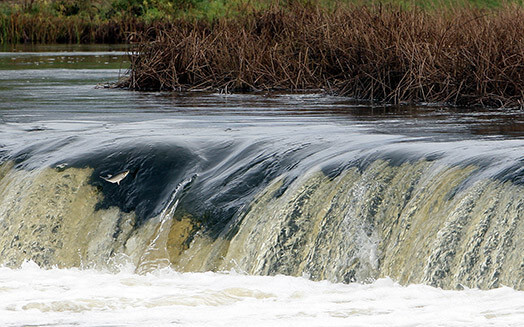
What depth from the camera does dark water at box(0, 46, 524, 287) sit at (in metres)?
→ 6.65

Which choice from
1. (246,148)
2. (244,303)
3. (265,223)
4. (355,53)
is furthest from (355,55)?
(244,303)

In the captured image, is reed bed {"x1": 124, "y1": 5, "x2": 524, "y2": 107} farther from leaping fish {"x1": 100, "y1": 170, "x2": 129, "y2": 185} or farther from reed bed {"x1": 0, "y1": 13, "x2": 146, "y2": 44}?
reed bed {"x1": 0, "y1": 13, "x2": 146, "y2": 44}

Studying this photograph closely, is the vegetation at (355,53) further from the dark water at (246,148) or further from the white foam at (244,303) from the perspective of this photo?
the white foam at (244,303)

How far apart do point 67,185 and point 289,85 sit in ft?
21.8

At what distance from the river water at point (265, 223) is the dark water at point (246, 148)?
2cm

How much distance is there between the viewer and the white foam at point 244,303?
518cm

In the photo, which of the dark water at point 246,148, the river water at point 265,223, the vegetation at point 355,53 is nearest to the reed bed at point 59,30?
the vegetation at point 355,53

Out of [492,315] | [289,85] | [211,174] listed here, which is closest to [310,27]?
[289,85]

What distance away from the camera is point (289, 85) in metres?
14.1

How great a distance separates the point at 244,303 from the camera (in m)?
5.68

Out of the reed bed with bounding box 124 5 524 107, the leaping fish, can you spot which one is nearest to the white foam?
the leaping fish

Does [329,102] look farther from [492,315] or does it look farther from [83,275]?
[492,315]

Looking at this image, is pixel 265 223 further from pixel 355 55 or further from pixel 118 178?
pixel 355 55

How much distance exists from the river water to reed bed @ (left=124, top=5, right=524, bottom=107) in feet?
5.38
